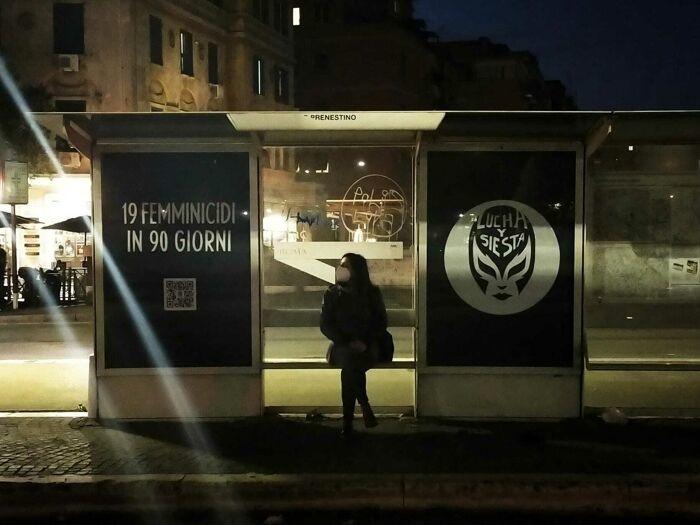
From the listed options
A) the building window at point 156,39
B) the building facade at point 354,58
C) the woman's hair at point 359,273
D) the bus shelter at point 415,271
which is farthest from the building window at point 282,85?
the woman's hair at point 359,273

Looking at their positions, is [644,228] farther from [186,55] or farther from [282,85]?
[282,85]

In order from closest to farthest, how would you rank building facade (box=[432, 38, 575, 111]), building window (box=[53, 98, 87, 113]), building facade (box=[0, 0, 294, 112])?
building facade (box=[0, 0, 294, 112])
building window (box=[53, 98, 87, 113])
building facade (box=[432, 38, 575, 111])

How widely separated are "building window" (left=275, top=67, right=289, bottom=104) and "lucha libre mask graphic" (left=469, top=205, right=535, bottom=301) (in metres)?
34.9

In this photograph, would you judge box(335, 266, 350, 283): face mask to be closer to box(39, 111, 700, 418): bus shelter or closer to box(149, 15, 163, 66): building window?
box(39, 111, 700, 418): bus shelter

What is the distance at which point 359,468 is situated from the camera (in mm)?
6039

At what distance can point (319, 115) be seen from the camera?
677 centimetres

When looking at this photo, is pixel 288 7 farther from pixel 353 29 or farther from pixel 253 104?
pixel 353 29

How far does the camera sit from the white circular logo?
295 inches

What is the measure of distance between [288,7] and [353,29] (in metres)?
11.5

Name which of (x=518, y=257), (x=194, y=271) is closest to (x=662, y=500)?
(x=518, y=257)

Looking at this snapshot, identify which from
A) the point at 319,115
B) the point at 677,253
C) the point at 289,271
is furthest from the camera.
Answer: the point at 677,253

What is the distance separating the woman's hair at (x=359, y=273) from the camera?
23.1 feet

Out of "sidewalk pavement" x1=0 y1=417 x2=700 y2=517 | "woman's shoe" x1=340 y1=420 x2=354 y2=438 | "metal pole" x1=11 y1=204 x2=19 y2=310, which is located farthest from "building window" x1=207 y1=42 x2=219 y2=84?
"woman's shoe" x1=340 y1=420 x2=354 y2=438

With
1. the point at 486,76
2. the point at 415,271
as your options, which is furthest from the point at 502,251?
the point at 486,76
